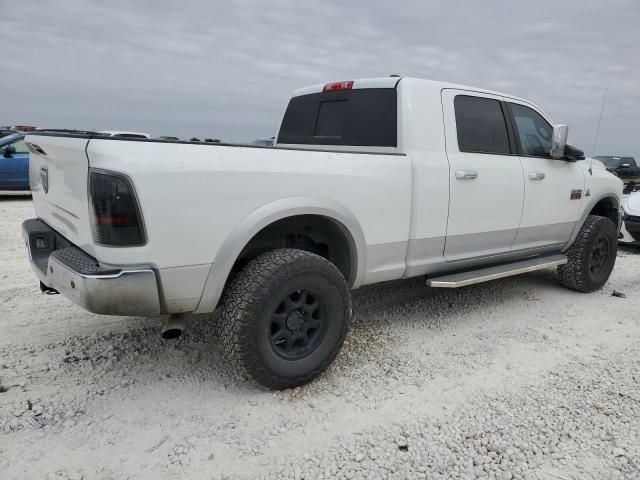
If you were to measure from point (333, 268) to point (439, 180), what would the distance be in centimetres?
111

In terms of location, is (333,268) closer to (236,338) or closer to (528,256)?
(236,338)

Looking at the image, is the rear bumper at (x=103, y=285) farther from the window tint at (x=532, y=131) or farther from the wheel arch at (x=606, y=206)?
the wheel arch at (x=606, y=206)

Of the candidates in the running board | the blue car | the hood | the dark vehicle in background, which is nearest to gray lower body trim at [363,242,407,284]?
the running board

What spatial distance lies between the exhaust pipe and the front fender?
119 millimetres

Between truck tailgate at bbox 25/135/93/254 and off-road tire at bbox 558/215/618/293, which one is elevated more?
truck tailgate at bbox 25/135/93/254

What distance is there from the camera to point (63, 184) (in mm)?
2654

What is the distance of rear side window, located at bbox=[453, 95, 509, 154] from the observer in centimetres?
372

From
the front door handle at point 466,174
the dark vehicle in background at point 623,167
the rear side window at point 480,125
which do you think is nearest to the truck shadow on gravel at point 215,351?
the front door handle at point 466,174

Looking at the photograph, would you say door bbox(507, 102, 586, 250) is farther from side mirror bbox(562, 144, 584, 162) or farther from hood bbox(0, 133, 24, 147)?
hood bbox(0, 133, 24, 147)

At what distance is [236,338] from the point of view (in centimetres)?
258

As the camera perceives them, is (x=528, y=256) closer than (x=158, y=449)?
No

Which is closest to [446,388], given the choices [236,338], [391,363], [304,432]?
[391,363]

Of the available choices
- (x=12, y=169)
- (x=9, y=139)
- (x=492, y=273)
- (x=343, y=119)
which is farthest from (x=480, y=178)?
(x=9, y=139)

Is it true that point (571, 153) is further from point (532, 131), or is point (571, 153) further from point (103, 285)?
point (103, 285)
